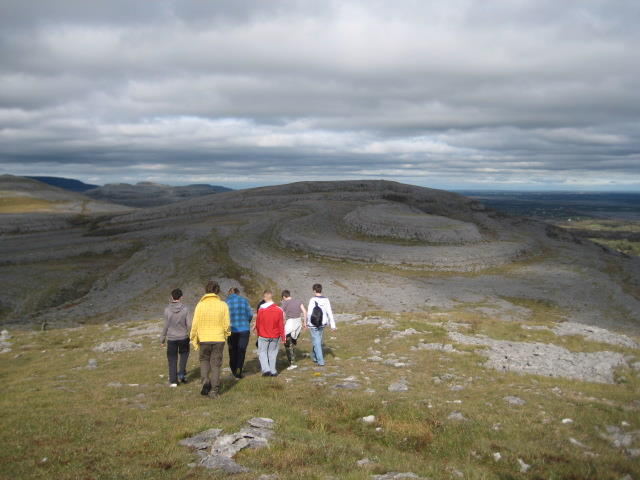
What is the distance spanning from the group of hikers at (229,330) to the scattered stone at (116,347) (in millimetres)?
9569

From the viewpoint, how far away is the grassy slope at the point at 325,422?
978cm

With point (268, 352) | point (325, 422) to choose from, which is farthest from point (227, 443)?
point (268, 352)

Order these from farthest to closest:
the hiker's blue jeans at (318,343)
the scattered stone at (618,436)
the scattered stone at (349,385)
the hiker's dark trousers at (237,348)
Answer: the hiker's blue jeans at (318,343) → the hiker's dark trousers at (237,348) → the scattered stone at (349,385) → the scattered stone at (618,436)

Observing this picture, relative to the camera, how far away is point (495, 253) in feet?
232

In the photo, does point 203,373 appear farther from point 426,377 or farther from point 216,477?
point 426,377

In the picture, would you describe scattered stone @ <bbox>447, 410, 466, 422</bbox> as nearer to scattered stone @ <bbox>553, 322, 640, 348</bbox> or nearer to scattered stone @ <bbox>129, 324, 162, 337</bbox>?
scattered stone @ <bbox>553, 322, 640, 348</bbox>

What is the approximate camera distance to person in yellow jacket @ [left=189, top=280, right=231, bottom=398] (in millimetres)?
15016

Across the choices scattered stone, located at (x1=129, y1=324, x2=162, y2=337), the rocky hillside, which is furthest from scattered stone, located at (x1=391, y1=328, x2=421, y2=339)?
the rocky hillside

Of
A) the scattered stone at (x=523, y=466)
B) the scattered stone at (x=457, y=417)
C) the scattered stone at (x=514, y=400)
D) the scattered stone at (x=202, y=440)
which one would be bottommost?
the scattered stone at (x=514, y=400)

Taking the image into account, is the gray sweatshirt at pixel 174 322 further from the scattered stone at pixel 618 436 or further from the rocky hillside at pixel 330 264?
the rocky hillside at pixel 330 264

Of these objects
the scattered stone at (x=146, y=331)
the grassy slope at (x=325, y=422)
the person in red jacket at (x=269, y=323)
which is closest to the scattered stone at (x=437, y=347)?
the grassy slope at (x=325, y=422)

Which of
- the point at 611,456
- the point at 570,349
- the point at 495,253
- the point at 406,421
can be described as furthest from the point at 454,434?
the point at 495,253

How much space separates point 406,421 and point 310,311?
7.47 m

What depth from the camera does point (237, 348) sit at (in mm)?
17531
